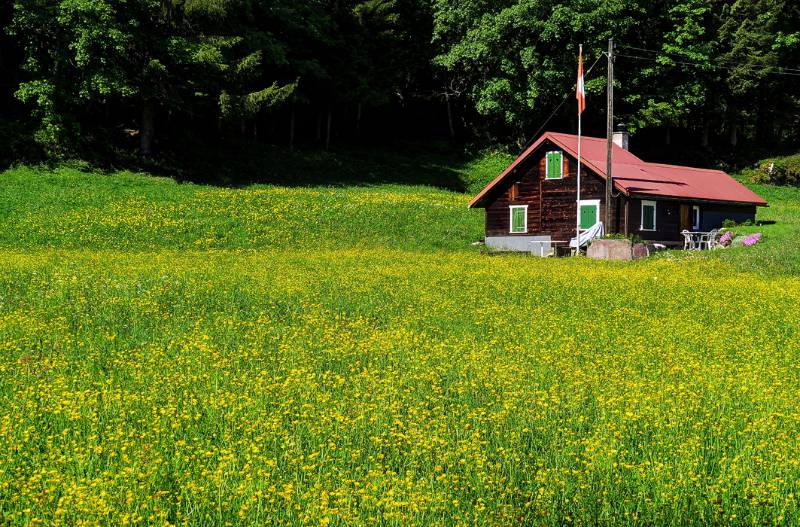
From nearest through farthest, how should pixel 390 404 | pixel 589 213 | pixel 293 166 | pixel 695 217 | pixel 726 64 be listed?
pixel 390 404 < pixel 589 213 < pixel 695 217 < pixel 293 166 < pixel 726 64

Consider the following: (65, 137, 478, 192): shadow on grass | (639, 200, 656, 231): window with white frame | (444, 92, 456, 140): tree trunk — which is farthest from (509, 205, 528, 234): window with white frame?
(444, 92, 456, 140): tree trunk

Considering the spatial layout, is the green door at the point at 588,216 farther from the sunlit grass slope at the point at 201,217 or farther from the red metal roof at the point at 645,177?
the sunlit grass slope at the point at 201,217

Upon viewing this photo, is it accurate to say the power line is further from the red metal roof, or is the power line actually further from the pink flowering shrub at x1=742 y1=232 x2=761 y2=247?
the pink flowering shrub at x1=742 y1=232 x2=761 y2=247

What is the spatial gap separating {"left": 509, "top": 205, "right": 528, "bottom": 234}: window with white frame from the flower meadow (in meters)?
21.8

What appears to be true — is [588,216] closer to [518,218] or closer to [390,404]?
[518,218]

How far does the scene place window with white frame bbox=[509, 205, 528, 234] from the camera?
4119 cm

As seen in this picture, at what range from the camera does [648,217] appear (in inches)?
1554

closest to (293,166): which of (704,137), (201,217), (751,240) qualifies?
(201,217)

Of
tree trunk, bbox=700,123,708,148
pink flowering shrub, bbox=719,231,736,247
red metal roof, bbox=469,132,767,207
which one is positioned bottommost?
pink flowering shrub, bbox=719,231,736,247

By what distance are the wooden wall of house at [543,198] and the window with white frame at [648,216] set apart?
1.84 m

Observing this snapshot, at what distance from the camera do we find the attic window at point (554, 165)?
131 ft

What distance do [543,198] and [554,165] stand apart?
1879mm

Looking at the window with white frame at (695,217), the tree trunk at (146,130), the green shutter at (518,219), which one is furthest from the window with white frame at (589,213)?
the tree trunk at (146,130)

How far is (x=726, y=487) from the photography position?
636cm
